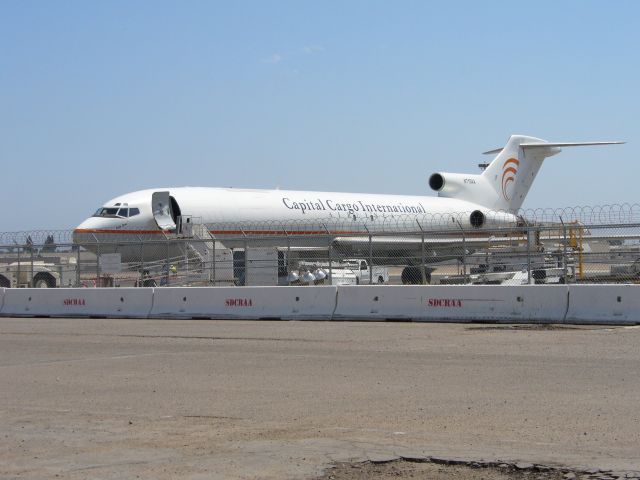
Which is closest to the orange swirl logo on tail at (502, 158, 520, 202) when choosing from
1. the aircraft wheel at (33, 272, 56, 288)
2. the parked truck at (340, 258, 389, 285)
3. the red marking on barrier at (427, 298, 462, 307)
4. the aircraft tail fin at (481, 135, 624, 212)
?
the aircraft tail fin at (481, 135, 624, 212)

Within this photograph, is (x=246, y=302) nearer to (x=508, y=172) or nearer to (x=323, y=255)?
(x=323, y=255)

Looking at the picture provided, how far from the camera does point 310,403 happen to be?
28.9 ft

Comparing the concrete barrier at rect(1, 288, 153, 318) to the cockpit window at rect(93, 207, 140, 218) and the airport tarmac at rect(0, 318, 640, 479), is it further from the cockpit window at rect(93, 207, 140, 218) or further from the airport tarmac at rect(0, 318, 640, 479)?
the cockpit window at rect(93, 207, 140, 218)

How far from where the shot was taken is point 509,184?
51281 mm

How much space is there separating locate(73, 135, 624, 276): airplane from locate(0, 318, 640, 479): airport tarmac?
11.6 meters

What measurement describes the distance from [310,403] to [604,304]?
920 centimetres

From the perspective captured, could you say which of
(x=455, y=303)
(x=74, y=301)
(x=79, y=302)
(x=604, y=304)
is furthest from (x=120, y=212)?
(x=604, y=304)

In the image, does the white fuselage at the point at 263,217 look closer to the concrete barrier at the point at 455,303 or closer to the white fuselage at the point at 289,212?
the white fuselage at the point at 289,212

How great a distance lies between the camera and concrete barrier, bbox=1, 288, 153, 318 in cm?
2191

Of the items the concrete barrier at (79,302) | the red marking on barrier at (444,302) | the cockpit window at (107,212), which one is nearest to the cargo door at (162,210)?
the cockpit window at (107,212)

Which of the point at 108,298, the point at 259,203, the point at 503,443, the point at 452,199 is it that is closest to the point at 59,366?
the point at 503,443

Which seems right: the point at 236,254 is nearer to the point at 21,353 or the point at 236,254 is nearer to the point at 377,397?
the point at 21,353

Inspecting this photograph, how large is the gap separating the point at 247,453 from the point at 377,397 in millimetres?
2585

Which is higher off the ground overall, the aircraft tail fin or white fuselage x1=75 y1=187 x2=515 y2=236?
the aircraft tail fin
